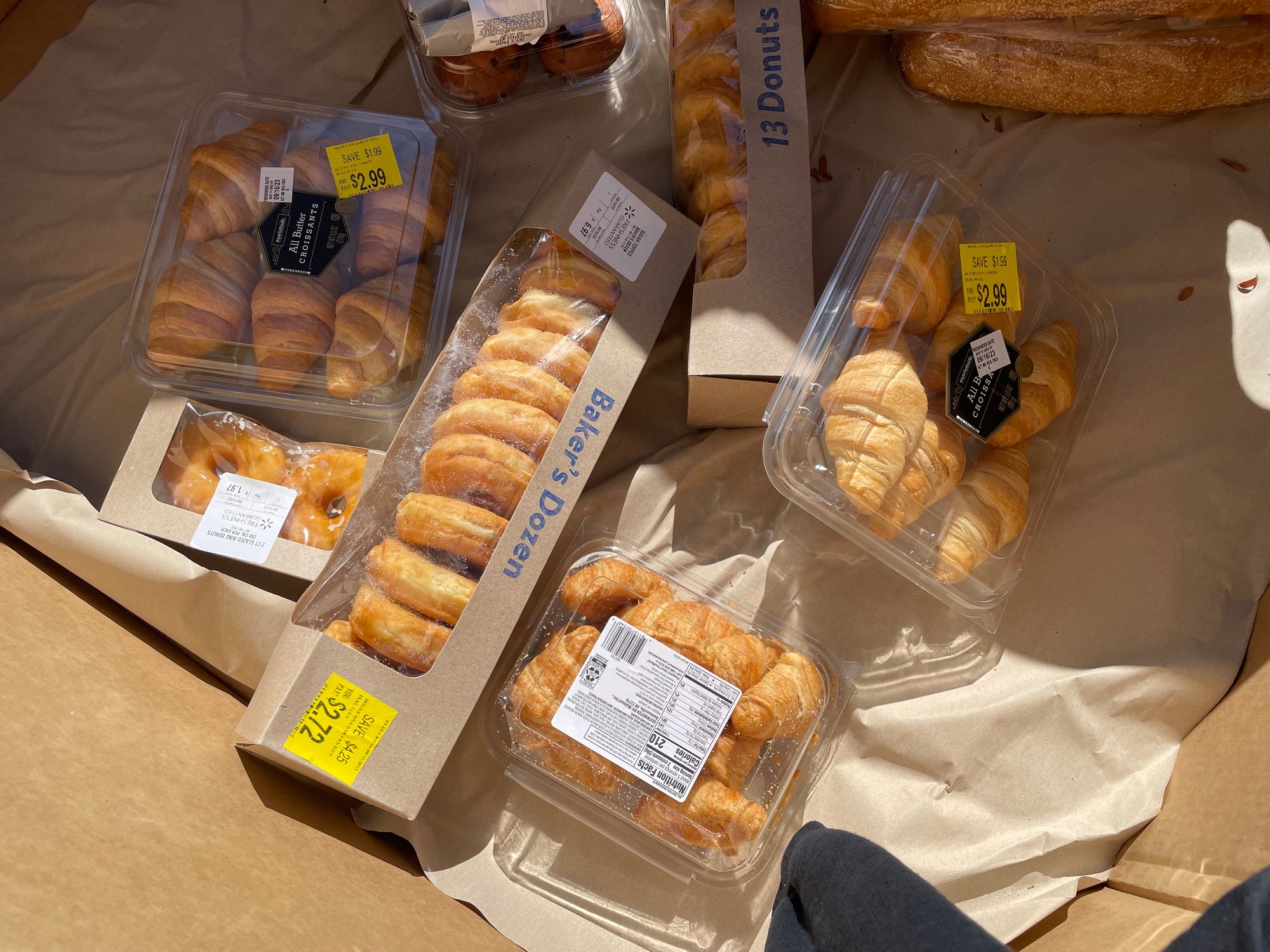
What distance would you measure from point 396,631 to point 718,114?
41.1 inches

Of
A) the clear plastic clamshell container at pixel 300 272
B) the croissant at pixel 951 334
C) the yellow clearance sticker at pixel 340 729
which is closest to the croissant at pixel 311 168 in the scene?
the clear plastic clamshell container at pixel 300 272

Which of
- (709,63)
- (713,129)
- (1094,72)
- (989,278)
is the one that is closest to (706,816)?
(989,278)

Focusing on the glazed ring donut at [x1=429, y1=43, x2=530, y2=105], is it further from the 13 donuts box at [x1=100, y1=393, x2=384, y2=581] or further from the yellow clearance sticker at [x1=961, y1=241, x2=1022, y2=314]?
the yellow clearance sticker at [x1=961, y1=241, x2=1022, y2=314]

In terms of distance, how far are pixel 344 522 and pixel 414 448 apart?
8.9 inches

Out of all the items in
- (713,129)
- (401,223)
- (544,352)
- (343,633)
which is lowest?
(343,633)

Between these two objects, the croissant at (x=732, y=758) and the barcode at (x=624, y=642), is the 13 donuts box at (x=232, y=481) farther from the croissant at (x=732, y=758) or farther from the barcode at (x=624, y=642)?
the croissant at (x=732, y=758)

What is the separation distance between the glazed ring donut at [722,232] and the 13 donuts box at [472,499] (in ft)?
0.11

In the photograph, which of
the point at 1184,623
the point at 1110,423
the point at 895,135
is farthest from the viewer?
the point at 895,135

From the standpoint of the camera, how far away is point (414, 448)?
1.45m

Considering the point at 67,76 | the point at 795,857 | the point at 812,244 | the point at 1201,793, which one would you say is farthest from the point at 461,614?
the point at 67,76

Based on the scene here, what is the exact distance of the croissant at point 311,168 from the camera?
1599 mm

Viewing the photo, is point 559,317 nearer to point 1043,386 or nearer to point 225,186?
point 225,186

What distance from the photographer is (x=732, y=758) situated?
4.58 feet

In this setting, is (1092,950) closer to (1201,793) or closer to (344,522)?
(1201,793)
